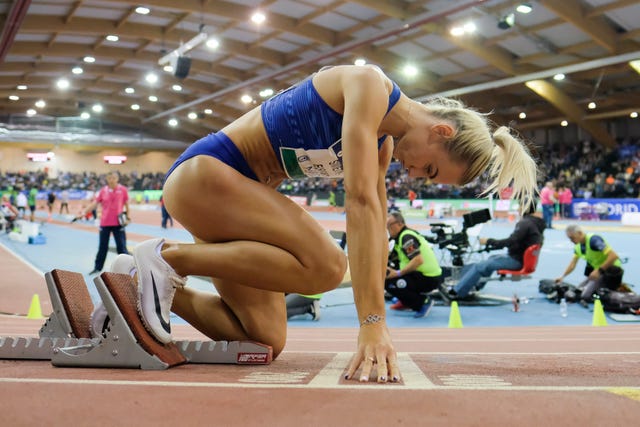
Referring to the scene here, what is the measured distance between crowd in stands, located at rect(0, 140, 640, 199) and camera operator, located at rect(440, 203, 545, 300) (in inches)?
512

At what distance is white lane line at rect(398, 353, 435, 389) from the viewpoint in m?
1.71

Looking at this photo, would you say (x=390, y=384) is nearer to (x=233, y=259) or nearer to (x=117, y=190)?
(x=233, y=259)

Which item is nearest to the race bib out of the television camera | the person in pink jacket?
the television camera

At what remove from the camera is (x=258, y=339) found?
8.45 feet

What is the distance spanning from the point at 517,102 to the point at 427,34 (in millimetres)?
11118

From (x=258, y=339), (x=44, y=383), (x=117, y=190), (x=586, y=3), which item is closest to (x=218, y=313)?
(x=258, y=339)

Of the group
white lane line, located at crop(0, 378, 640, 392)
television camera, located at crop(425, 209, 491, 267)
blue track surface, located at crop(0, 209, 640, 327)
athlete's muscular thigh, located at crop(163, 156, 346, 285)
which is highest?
athlete's muscular thigh, located at crop(163, 156, 346, 285)

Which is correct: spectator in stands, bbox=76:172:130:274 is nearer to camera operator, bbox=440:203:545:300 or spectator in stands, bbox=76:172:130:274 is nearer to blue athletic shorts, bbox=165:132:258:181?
camera operator, bbox=440:203:545:300

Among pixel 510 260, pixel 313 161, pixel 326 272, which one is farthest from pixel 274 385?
pixel 510 260

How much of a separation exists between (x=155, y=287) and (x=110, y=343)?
28 cm

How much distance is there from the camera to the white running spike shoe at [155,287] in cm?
227

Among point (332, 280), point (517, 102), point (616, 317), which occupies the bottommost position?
point (616, 317)

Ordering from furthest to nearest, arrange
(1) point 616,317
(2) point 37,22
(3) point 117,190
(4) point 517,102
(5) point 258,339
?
(4) point 517,102 → (2) point 37,22 → (3) point 117,190 → (1) point 616,317 → (5) point 258,339

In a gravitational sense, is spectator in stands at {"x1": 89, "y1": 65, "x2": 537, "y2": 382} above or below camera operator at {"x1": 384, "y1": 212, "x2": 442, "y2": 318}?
above
